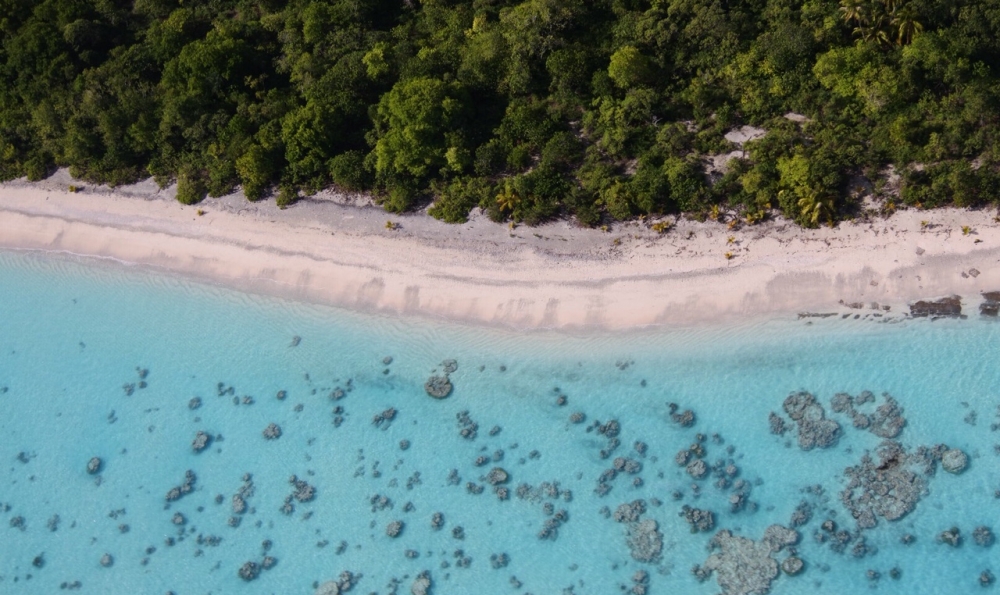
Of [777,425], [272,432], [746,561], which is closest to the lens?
[746,561]

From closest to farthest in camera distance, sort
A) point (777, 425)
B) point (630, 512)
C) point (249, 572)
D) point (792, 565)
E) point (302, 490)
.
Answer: point (792, 565), point (630, 512), point (777, 425), point (249, 572), point (302, 490)

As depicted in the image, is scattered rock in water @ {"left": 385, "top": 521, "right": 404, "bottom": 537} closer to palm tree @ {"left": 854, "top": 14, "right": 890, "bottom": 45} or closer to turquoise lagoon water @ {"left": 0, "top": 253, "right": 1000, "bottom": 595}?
turquoise lagoon water @ {"left": 0, "top": 253, "right": 1000, "bottom": 595}

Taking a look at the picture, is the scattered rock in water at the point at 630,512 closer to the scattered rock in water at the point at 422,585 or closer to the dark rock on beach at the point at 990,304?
the scattered rock in water at the point at 422,585

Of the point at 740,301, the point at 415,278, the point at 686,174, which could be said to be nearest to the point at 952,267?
the point at 740,301

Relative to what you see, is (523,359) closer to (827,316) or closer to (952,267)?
(827,316)

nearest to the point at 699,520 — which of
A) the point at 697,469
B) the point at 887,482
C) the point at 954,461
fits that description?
the point at 697,469

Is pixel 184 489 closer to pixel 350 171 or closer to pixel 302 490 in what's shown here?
pixel 302 490

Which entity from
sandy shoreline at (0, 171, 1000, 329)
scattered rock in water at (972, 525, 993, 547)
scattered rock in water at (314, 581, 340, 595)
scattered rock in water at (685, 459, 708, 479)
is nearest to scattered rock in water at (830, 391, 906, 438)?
sandy shoreline at (0, 171, 1000, 329)
